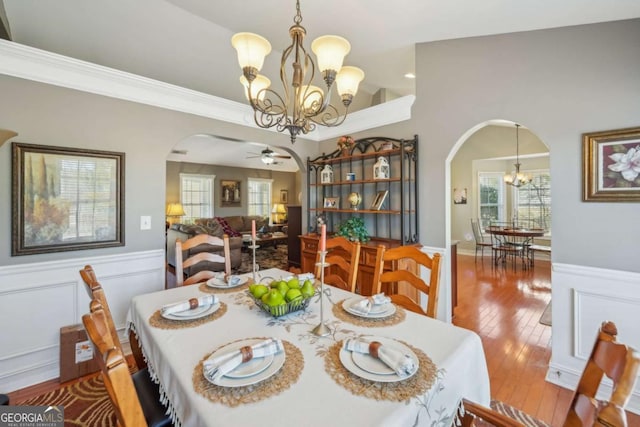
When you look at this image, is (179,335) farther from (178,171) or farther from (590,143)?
(178,171)

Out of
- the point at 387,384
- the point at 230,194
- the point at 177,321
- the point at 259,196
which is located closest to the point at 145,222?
the point at 177,321

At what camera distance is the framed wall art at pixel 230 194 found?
8.73 meters

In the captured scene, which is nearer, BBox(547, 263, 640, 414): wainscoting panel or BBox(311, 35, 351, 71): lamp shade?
BBox(311, 35, 351, 71): lamp shade

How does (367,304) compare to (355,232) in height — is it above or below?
below

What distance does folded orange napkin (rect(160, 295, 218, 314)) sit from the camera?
142 cm

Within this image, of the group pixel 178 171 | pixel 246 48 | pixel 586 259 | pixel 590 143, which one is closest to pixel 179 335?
pixel 246 48

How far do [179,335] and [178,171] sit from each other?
775 cm

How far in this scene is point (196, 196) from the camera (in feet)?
27.3

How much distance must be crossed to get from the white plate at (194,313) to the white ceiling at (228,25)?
2384 mm

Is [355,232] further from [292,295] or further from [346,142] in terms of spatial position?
[292,295]

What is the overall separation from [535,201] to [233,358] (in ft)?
27.2

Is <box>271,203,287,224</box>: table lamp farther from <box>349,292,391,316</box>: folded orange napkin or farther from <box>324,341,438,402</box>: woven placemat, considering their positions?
<box>324,341,438,402</box>: woven placemat

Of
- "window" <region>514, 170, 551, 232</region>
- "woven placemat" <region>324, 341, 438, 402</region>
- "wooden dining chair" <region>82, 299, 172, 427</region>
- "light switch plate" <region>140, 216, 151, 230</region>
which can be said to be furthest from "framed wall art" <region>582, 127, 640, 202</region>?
"window" <region>514, 170, 551, 232</region>

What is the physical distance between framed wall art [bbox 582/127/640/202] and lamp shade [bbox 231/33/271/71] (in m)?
2.32
